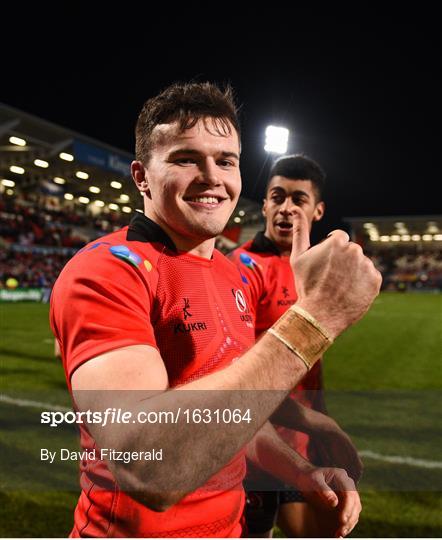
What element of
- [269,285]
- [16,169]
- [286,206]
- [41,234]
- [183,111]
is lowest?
[41,234]

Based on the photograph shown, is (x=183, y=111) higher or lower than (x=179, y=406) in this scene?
higher

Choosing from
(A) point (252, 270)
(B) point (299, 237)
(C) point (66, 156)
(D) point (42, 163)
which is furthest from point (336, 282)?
(D) point (42, 163)

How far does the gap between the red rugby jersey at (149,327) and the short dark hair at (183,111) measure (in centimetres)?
30

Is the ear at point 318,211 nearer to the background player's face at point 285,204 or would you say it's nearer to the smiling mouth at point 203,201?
the background player's face at point 285,204

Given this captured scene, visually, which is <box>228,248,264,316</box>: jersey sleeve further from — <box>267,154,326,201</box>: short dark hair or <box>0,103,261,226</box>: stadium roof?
<box>0,103,261,226</box>: stadium roof

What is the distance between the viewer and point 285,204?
376 cm

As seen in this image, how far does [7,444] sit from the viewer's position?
556 cm

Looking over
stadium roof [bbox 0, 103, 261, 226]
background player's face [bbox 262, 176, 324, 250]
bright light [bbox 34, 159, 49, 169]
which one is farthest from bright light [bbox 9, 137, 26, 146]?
background player's face [bbox 262, 176, 324, 250]

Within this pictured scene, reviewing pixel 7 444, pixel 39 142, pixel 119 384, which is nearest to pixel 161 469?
pixel 119 384

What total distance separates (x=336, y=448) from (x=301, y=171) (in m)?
2.16

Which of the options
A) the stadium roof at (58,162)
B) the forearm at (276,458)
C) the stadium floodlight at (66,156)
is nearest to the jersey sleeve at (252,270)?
the forearm at (276,458)

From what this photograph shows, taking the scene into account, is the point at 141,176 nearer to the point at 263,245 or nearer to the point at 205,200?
the point at 205,200

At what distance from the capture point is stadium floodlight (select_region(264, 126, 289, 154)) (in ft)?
22.8

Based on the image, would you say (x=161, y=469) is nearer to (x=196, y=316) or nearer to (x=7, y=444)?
(x=196, y=316)
